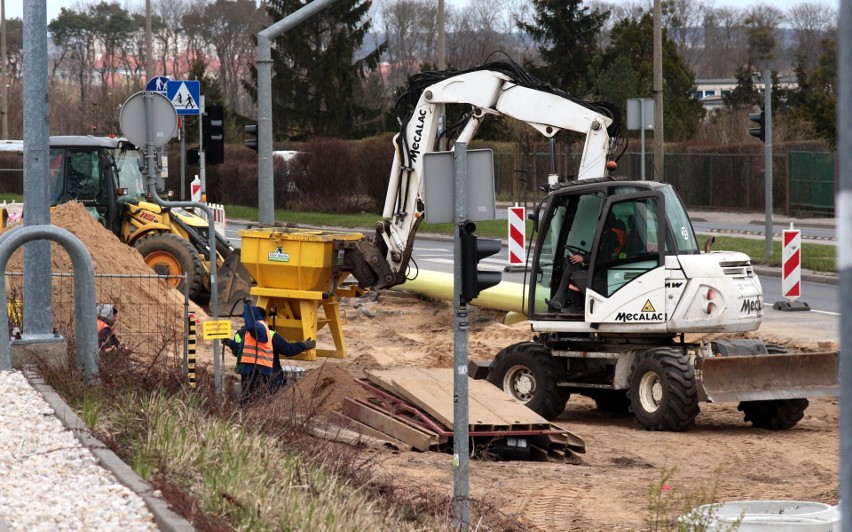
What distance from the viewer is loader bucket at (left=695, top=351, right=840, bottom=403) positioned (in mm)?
13016

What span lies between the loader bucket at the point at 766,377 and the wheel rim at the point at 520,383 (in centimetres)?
198

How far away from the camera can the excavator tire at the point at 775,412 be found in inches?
534

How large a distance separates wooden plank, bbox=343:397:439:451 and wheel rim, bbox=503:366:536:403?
2.37 m

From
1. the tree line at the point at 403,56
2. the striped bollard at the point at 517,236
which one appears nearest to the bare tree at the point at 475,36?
the tree line at the point at 403,56

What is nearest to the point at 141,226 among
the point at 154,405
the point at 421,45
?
the point at 154,405

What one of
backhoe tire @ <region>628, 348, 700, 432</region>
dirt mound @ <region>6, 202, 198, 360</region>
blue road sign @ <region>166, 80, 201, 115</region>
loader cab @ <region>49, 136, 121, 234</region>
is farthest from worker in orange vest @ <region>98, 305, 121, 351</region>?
blue road sign @ <region>166, 80, 201, 115</region>

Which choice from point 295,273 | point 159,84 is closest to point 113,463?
point 295,273

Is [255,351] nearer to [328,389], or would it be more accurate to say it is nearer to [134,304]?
[328,389]

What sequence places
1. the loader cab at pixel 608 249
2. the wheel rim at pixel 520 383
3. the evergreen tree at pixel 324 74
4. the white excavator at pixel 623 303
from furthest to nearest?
the evergreen tree at pixel 324 74, the wheel rim at pixel 520 383, the loader cab at pixel 608 249, the white excavator at pixel 623 303

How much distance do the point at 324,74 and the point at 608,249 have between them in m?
48.3

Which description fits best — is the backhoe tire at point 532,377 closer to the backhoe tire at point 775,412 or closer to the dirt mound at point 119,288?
the backhoe tire at point 775,412

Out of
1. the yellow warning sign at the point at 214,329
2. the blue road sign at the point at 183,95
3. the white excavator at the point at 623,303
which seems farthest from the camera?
the blue road sign at the point at 183,95

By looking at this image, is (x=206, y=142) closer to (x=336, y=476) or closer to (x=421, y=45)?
(x=336, y=476)

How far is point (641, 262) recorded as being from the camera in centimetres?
1370
